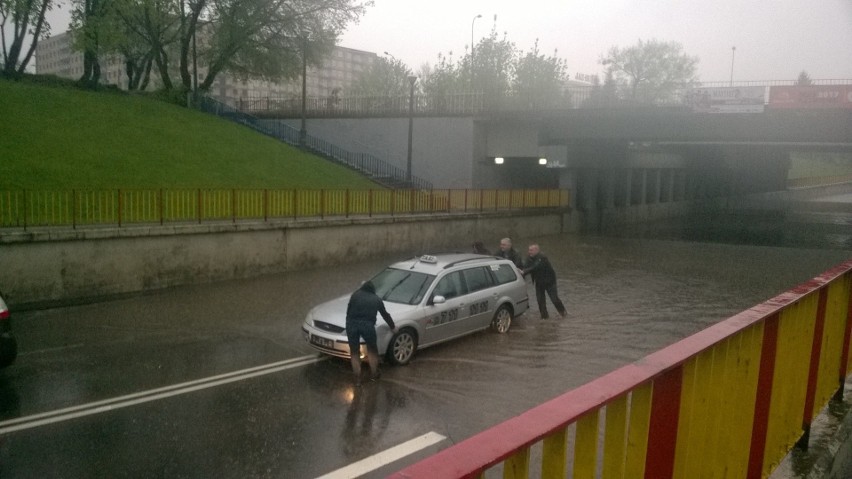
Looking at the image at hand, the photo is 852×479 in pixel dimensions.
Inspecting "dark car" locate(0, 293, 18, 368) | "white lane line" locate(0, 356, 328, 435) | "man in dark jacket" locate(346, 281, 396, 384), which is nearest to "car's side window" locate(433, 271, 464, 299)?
"man in dark jacket" locate(346, 281, 396, 384)

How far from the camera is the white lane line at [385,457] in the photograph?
22.2 feet

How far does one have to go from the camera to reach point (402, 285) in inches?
481

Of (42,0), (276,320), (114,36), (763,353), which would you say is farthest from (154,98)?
(763,353)

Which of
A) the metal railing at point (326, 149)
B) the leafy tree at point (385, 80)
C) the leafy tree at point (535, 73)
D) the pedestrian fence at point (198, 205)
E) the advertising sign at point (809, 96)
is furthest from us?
the leafy tree at point (385, 80)

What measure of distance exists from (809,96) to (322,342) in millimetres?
26234

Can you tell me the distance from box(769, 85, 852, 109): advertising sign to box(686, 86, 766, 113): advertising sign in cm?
58

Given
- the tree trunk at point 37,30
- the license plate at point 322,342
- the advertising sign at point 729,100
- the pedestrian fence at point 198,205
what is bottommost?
the license plate at point 322,342

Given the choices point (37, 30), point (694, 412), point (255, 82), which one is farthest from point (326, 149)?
point (255, 82)

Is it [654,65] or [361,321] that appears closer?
[361,321]

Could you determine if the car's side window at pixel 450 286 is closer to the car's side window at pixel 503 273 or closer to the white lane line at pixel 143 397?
the car's side window at pixel 503 273

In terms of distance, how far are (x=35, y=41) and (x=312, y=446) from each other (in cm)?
3715

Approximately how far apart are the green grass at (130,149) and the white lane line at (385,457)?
15741 millimetres

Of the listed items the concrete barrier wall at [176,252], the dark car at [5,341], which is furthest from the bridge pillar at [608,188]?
the dark car at [5,341]

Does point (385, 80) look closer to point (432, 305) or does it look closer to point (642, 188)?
point (642, 188)
